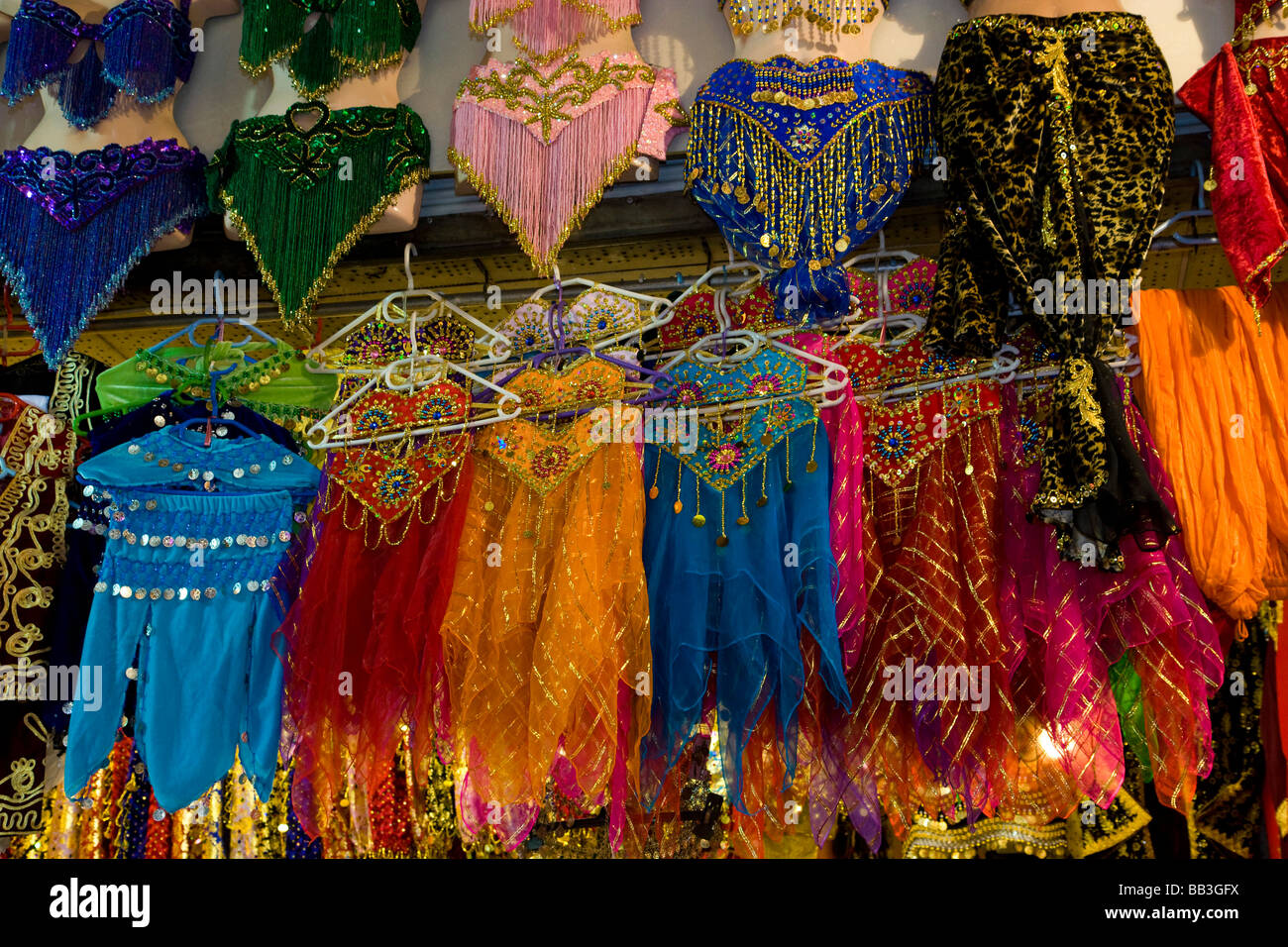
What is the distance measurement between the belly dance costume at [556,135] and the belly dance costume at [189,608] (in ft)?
2.56

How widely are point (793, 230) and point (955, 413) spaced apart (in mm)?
533

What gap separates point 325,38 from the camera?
272 centimetres

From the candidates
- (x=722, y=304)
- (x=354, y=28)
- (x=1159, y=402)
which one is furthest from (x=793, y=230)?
(x=354, y=28)

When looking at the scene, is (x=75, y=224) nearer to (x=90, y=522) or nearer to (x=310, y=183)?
(x=310, y=183)

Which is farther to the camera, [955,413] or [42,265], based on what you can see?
[42,265]

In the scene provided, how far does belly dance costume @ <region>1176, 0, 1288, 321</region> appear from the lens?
211 cm

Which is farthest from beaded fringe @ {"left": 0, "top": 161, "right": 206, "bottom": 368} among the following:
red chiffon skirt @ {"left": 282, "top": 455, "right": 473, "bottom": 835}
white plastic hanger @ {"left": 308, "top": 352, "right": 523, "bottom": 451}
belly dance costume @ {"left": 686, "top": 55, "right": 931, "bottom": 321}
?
belly dance costume @ {"left": 686, "top": 55, "right": 931, "bottom": 321}

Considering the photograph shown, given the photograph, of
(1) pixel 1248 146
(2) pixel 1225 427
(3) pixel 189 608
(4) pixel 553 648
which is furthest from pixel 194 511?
(1) pixel 1248 146

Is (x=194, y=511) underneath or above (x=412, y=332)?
underneath

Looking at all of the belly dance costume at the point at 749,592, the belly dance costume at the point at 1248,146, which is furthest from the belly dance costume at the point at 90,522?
the belly dance costume at the point at 1248,146

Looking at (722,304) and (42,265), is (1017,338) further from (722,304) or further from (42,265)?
(42,265)

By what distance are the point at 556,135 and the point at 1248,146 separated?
1446 mm

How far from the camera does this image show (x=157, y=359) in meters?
2.64

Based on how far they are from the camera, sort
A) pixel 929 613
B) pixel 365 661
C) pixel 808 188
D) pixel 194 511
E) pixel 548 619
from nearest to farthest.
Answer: pixel 929 613 < pixel 548 619 < pixel 365 661 < pixel 808 188 < pixel 194 511
